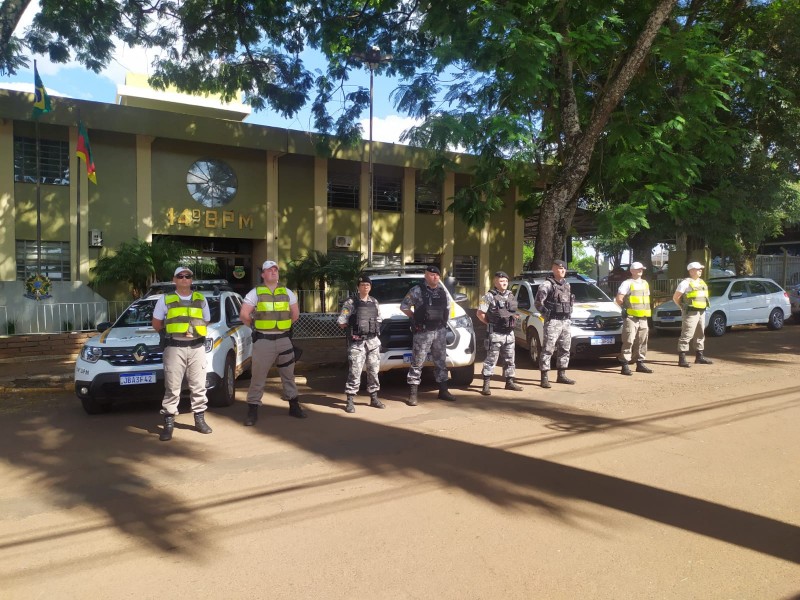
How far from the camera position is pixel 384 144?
18828 mm

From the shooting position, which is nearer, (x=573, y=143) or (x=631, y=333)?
(x=631, y=333)

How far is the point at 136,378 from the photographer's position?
710 cm

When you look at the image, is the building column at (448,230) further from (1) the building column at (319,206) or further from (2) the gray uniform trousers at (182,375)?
(2) the gray uniform trousers at (182,375)

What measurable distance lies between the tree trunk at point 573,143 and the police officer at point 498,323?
15.5ft

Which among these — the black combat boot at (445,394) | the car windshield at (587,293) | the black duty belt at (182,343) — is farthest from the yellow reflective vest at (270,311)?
the car windshield at (587,293)

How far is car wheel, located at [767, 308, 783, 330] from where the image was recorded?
637 inches

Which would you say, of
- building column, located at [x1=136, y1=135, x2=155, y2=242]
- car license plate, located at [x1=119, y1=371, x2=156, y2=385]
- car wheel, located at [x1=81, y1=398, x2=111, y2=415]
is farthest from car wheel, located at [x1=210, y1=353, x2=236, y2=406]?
building column, located at [x1=136, y1=135, x2=155, y2=242]

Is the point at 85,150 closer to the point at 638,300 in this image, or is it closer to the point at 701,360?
the point at 638,300

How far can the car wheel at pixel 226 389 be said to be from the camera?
25.3 ft

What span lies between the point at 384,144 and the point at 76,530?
637 inches

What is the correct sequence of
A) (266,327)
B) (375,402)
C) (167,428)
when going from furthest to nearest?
(375,402)
(266,327)
(167,428)

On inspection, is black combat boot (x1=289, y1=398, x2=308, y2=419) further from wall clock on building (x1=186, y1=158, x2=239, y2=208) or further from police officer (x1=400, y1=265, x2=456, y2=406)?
wall clock on building (x1=186, y1=158, x2=239, y2=208)

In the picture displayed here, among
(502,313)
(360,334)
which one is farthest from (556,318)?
(360,334)

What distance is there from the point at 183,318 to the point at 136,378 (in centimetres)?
126
